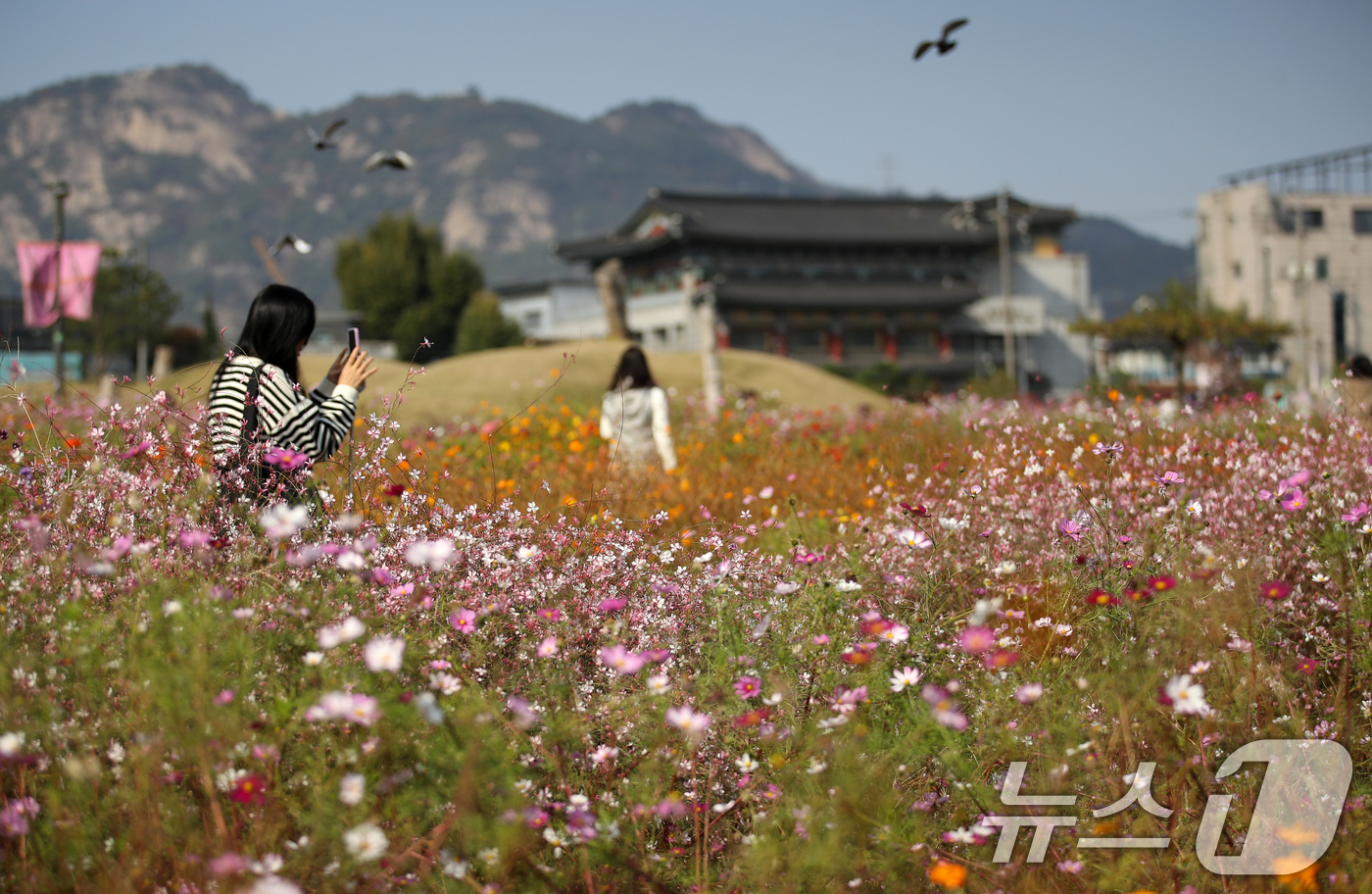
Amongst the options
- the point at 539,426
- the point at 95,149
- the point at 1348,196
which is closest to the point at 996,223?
the point at 1348,196

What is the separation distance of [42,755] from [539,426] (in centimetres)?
747

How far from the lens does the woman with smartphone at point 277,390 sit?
3049 mm

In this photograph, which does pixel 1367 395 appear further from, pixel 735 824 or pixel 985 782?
pixel 735 824

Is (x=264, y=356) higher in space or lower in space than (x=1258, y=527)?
higher

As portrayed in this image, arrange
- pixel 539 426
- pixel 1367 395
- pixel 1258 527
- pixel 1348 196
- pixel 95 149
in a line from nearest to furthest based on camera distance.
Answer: pixel 1258 527
pixel 1367 395
pixel 539 426
pixel 1348 196
pixel 95 149

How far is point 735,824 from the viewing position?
2334mm

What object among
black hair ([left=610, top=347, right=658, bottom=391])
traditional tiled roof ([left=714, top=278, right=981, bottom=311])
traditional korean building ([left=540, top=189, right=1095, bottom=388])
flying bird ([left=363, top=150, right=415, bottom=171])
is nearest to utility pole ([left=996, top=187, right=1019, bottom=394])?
traditional korean building ([left=540, top=189, right=1095, bottom=388])

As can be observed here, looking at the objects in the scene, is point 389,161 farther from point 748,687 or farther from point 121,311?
point 121,311

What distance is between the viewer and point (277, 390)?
315 centimetres

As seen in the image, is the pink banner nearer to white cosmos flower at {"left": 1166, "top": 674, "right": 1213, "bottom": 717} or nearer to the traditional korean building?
white cosmos flower at {"left": 1166, "top": 674, "right": 1213, "bottom": 717}

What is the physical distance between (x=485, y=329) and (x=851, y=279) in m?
15.2

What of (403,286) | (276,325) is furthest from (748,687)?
(403,286)

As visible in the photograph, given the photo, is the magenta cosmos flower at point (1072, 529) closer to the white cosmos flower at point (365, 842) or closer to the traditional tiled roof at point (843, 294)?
the white cosmos flower at point (365, 842)

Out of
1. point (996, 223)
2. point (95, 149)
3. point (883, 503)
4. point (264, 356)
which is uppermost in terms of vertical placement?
point (95, 149)
